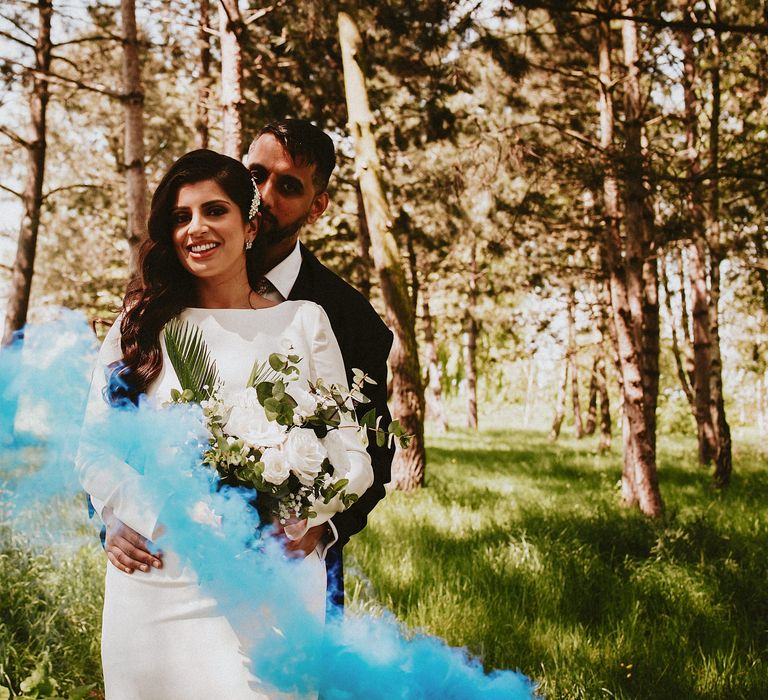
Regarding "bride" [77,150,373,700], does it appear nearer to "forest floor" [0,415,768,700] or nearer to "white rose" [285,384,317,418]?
"white rose" [285,384,317,418]

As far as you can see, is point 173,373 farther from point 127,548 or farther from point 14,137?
point 14,137

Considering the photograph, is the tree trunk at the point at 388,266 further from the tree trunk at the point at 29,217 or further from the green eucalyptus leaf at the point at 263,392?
the green eucalyptus leaf at the point at 263,392

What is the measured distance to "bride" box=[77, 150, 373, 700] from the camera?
173 centimetres

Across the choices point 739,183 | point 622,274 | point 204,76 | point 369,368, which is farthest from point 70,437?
point 204,76

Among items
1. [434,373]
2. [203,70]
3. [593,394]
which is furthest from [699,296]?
[434,373]

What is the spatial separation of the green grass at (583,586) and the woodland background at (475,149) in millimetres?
279

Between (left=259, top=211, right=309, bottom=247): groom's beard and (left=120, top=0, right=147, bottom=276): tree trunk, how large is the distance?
14.3 ft

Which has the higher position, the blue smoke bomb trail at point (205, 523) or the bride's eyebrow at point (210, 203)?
the bride's eyebrow at point (210, 203)

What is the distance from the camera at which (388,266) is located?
7.44 m

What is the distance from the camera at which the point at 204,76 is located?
10.6m

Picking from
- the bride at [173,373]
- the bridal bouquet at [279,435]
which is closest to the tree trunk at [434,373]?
the bride at [173,373]

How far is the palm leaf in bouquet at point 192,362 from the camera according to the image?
6.10 feet

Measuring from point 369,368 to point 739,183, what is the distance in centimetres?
733

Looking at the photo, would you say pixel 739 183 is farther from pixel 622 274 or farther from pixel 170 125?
pixel 170 125
